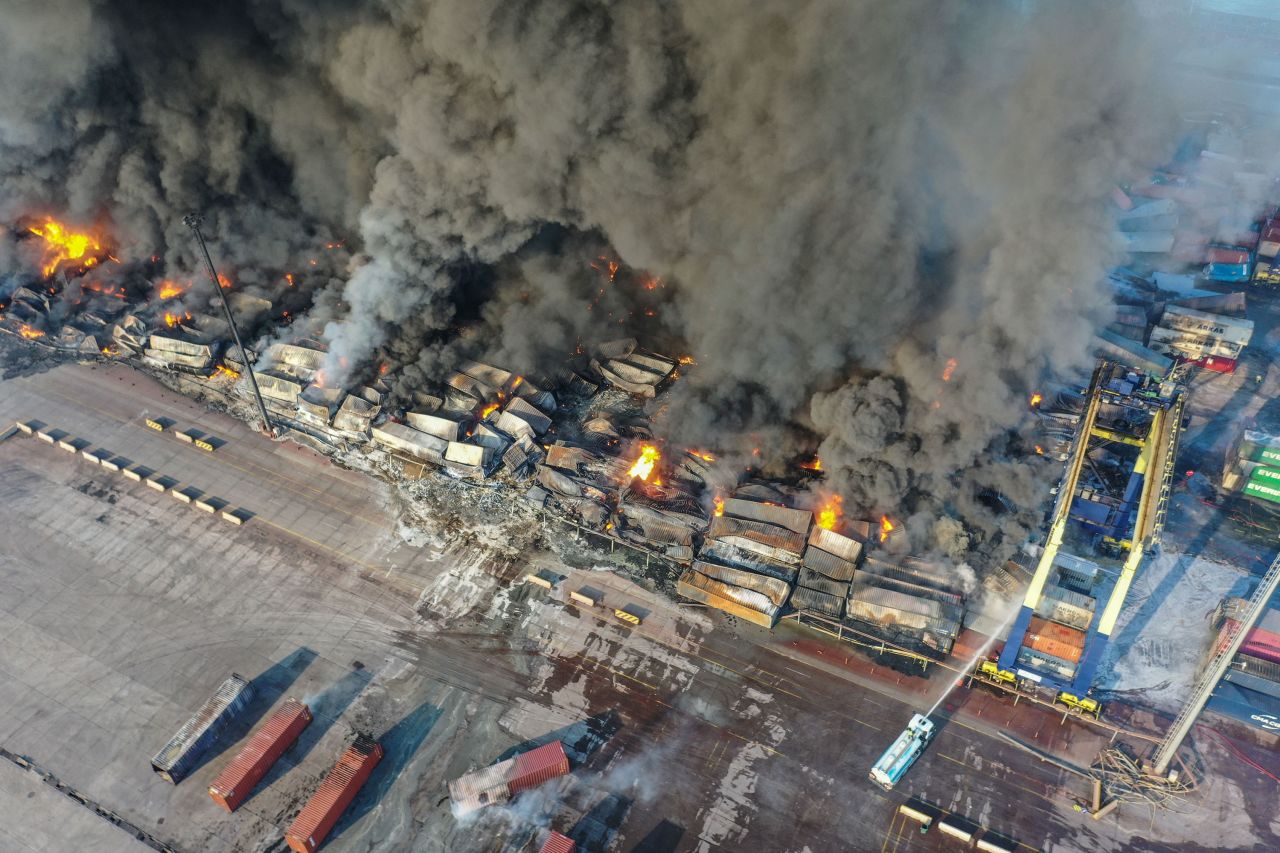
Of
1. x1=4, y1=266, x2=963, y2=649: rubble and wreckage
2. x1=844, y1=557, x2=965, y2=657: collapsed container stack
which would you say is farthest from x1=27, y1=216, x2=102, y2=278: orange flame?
x1=844, y1=557, x2=965, y2=657: collapsed container stack

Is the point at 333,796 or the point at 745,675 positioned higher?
the point at 745,675

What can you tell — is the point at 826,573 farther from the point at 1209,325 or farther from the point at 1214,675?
the point at 1209,325

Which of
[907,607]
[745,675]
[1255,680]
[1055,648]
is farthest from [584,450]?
[1255,680]

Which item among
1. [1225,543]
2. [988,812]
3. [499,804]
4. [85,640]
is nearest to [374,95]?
[85,640]

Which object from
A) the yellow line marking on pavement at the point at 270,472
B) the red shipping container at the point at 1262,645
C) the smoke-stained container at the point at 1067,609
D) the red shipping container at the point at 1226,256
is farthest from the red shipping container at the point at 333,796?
the red shipping container at the point at 1226,256

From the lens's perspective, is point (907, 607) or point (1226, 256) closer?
point (907, 607)

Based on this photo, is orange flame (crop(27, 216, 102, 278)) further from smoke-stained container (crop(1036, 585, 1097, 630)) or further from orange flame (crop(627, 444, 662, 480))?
smoke-stained container (crop(1036, 585, 1097, 630))

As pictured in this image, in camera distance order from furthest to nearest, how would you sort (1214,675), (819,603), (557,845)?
1. (819,603)
2. (557,845)
3. (1214,675)

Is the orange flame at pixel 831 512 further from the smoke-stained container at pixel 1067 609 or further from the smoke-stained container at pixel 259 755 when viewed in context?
the smoke-stained container at pixel 259 755
